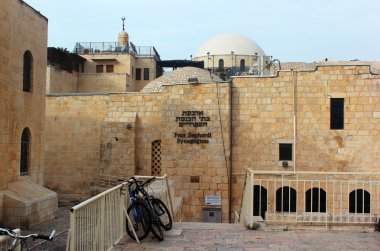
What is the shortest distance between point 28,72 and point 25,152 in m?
2.46

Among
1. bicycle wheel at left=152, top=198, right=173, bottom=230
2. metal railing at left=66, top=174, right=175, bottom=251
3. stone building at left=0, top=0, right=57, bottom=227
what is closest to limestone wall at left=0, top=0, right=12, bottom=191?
stone building at left=0, top=0, right=57, bottom=227

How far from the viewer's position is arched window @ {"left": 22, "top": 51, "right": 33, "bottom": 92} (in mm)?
13688

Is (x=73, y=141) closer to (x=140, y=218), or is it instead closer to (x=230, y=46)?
(x=140, y=218)

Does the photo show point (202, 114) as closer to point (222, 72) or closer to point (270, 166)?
point (270, 166)

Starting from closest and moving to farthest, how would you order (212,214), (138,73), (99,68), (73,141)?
(212,214) < (73,141) < (99,68) < (138,73)

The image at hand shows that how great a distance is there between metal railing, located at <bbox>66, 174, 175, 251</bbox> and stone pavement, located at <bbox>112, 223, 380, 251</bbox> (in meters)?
0.29

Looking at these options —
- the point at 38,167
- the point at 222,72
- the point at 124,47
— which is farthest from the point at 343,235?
the point at 222,72

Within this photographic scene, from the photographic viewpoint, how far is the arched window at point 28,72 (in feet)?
44.9

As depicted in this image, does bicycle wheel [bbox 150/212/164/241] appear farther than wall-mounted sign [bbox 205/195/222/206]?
No

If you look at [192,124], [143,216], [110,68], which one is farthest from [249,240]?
[110,68]

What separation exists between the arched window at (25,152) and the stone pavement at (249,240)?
7134 millimetres

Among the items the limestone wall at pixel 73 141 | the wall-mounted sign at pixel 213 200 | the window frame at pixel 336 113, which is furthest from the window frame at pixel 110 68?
the window frame at pixel 336 113

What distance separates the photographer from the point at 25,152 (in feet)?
45.3

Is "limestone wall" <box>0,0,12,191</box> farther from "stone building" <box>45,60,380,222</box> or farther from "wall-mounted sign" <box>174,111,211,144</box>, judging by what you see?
"wall-mounted sign" <box>174,111,211,144</box>
